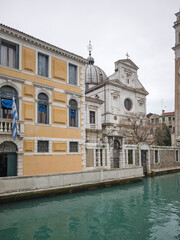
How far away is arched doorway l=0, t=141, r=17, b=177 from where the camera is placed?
1359 cm

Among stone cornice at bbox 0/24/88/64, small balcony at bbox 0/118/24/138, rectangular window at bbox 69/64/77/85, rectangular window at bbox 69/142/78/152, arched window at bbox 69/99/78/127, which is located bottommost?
rectangular window at bbox 69/142/78/152

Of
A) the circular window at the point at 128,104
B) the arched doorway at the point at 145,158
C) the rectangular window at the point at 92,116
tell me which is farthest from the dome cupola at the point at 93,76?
the arched doorway at the point at 145,158

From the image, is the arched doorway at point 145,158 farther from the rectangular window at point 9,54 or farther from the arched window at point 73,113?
the rectangular window at point 9,54

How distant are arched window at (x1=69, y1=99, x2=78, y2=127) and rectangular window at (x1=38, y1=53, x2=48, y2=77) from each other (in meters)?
3.05

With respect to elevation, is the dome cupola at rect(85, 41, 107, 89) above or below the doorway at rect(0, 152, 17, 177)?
above

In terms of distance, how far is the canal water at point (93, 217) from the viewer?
25.2 feet

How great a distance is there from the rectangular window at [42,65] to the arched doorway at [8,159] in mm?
5681

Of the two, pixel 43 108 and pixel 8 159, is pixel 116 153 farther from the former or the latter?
pixel 8 159

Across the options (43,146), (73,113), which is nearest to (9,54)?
(73,113)

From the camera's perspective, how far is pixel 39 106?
15.8m

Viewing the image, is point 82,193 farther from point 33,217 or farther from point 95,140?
point 95,140

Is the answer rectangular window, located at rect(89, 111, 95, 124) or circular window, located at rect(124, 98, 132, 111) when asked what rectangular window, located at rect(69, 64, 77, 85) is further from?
circular window, located at rect(124, 98, 132, 111)

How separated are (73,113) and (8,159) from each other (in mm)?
6341

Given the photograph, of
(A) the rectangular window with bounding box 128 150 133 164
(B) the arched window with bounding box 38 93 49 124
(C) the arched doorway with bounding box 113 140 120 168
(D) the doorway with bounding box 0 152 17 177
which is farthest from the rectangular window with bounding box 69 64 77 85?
(A) the rectangular window with bounding box 128 150 133 164
